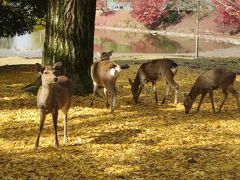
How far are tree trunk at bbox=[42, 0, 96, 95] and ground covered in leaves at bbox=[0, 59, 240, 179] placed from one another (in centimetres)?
78

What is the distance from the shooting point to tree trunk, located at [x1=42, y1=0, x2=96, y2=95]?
11734 mm

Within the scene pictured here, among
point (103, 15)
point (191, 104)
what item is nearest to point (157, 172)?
point (191, 104)

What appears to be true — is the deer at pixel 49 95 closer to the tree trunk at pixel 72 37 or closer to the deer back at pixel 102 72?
the deer back at pixel 102 72

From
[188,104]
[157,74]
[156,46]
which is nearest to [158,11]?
[156,46]

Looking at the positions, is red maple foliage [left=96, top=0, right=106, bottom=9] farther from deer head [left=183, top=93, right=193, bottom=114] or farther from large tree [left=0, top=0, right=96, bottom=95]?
deer head [left=183, top=93, right=193, bottom=114]

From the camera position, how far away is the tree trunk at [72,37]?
11.7 m

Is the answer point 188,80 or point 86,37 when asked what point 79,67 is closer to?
point 86,37

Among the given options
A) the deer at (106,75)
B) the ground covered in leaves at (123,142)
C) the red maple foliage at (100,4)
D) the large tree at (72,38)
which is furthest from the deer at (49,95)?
the red maple foliage at (100,4)

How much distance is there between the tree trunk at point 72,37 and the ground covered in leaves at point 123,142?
78cm

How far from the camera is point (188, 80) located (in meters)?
16.2

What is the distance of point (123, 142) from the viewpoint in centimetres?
809

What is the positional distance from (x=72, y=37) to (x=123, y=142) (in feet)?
14.9

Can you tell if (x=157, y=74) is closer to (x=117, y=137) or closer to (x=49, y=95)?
(x=117, y=137)

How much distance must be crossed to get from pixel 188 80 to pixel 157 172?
994cm
